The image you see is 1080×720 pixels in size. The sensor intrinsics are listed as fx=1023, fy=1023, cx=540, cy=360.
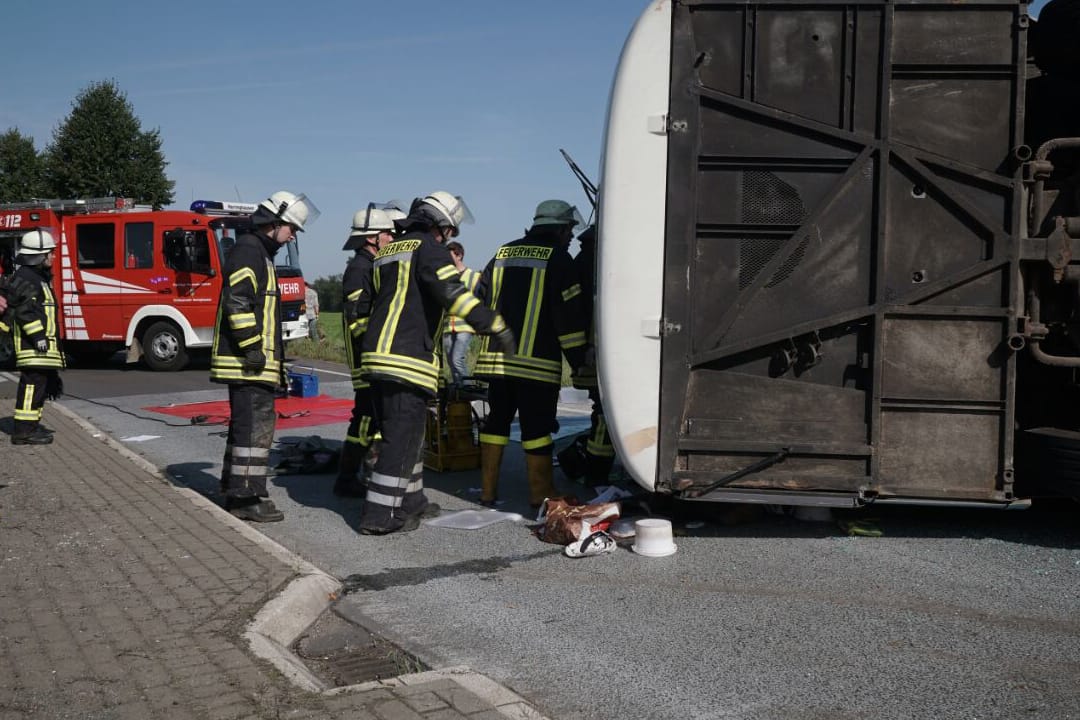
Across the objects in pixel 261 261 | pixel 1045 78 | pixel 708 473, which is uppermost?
pixel 1045 78

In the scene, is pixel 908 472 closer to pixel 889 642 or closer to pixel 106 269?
pixel 889 642

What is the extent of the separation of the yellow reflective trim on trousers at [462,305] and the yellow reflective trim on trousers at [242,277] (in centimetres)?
136

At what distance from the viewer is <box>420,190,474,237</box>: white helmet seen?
620 cm

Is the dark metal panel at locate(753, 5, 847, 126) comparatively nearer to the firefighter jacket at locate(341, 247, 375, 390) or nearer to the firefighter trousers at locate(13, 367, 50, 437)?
the firefighter jacket at locate(341, 247, 375, 390)

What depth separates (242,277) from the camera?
6285 mm

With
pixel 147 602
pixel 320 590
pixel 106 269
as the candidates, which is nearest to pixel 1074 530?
pixel 320 590

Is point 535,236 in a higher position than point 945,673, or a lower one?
higher

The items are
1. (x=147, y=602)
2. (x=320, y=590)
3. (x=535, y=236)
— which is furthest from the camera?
(x=535, y=236)

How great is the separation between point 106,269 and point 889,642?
54.4 feet

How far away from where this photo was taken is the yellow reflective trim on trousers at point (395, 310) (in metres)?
5.91

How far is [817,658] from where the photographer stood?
391cm

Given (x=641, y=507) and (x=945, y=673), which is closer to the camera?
(x=945, y=673)

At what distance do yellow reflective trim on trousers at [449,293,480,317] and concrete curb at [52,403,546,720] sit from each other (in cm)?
161

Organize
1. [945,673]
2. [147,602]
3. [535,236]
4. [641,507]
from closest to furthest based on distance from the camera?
[945,673] < [147,602] < [641,507] < [535,236]
